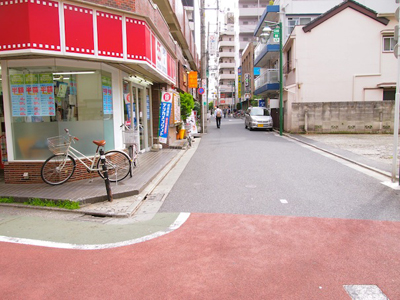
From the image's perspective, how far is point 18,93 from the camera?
7551 millimetres

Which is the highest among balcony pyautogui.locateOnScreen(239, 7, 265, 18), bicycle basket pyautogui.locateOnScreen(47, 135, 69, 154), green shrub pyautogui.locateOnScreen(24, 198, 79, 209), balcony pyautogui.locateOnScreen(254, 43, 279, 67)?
balcony pyautogui.locateOnScreen(239, 7, 265, 18)

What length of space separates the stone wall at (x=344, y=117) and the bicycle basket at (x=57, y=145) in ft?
53.5

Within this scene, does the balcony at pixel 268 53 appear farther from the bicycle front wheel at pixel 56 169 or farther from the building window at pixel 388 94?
the bicycle front wheel at pixel 56 169

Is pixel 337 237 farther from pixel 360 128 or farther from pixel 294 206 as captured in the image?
pixel 360 128

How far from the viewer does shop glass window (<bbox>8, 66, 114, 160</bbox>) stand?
7.55m

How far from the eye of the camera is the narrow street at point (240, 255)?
11.0 ft

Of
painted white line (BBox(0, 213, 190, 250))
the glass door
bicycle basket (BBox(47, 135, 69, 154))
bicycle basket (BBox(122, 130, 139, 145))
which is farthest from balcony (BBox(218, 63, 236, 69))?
painted white line (BBox(0, 213, 190, 250))

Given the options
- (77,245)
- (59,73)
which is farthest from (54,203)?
(59,73)

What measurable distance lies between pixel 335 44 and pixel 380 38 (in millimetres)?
2903

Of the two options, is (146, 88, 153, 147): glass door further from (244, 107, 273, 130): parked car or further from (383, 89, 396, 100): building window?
(383, 89, 396, 100): building window

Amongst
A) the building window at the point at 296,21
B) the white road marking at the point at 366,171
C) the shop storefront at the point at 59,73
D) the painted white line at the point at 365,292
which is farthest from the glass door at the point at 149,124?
the building window at the point at 296,21

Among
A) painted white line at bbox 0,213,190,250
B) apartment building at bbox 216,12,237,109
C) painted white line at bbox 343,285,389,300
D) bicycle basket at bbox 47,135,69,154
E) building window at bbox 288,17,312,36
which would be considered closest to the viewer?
painted white line at bbox 343,285,389,300

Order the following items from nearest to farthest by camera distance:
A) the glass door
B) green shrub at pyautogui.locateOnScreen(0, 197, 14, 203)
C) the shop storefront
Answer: green shrub at pyautogui.locateOnScreen(0, 197, 14, 203) < the shop storefront < the glass door

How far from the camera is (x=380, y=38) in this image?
22391mm
